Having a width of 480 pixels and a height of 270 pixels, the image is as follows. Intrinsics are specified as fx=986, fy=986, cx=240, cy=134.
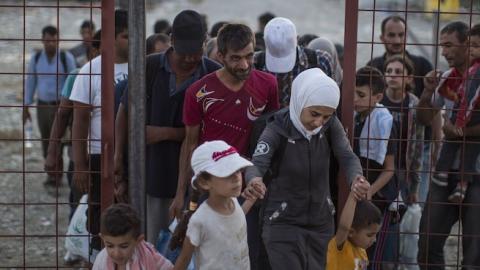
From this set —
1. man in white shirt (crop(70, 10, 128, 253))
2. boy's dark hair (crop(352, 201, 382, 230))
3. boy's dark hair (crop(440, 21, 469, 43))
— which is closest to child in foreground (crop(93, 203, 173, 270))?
man in white shirt (crop(70, 10, 128, 253))

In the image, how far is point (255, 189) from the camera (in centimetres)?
486

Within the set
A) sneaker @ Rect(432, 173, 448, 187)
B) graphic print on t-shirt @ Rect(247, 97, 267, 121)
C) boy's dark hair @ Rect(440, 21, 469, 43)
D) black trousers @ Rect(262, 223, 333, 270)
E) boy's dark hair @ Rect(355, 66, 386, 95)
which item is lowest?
black trousers @ Rect(262, 223, 333, 270)

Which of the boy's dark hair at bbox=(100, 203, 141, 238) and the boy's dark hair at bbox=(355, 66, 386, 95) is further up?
the boy's dark hair at bbox=(355, 66, 386, 95)

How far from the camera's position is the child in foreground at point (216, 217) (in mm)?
4941

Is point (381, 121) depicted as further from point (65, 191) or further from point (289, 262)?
point (65, 191)

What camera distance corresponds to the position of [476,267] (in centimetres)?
652

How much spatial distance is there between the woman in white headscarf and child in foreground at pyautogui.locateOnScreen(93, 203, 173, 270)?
2.05 feet

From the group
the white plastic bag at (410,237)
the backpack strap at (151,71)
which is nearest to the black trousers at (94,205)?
the backpack strap at (151,71)

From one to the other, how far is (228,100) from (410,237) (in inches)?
81.5

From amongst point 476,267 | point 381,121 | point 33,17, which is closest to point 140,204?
point 381,121

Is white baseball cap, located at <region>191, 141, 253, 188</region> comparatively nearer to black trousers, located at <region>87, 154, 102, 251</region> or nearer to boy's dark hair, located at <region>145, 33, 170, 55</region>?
black trousers, located at <region>87, 154, 102, 251</region>

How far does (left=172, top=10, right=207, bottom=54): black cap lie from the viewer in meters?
6.04

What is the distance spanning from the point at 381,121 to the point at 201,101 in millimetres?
1439

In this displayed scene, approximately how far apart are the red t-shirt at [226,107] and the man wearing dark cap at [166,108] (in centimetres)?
35
